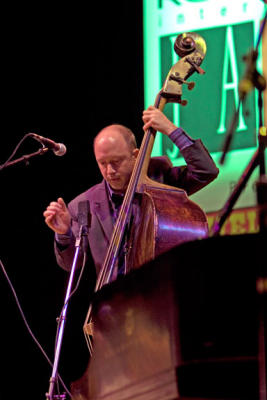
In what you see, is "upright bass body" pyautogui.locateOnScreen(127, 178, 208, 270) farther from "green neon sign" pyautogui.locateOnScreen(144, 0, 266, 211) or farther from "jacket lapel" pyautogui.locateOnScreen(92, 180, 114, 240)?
"green neon sign" pyautogui.locateOnScreen(144, 0, 266, 211)

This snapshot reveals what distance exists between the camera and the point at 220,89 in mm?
4820

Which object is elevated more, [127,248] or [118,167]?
[118,167]

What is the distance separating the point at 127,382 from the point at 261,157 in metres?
1.10

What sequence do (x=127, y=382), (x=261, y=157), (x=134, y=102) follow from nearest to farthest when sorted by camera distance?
(x=127, y=382) < (x=261, y=157) < (x=134, y=102)

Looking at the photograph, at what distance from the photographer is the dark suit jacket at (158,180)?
11.4 feet

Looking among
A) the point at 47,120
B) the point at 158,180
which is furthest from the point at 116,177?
the point at 47,120

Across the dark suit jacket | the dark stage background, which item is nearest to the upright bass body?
the dark suit jacket

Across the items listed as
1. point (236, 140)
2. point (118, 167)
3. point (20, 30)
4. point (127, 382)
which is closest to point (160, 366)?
point (127, 382)

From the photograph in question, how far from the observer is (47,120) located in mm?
5348

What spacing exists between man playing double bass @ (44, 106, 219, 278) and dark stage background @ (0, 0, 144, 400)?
1314mm

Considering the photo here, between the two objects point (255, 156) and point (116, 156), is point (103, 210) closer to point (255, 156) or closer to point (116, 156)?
point (116, 156)

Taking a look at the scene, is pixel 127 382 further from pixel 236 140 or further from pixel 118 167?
pixel 236 140

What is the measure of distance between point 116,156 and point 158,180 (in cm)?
27

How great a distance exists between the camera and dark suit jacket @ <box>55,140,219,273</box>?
11.4 feet
